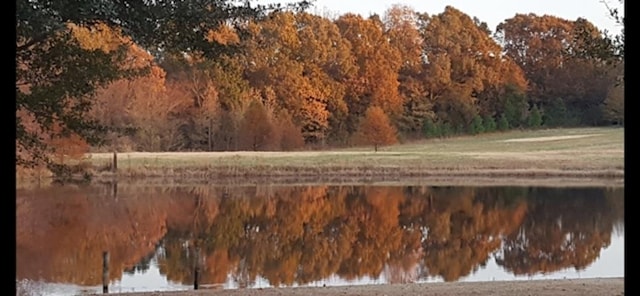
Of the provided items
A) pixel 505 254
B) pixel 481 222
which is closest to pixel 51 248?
pixel 505 254

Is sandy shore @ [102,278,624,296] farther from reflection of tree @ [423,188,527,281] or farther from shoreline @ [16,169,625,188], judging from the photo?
shoreline @ [16,169,625,188]

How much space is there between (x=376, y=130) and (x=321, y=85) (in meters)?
2.79

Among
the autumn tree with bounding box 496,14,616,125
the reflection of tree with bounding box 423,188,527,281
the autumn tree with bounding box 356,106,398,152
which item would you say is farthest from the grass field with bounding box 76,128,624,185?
the reflection of tree with bounding box 423,188,527,281

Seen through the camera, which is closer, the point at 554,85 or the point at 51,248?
the point at 51,248

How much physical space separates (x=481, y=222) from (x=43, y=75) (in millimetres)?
14601

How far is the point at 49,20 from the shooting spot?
186 inches

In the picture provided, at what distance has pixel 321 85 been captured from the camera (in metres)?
28.8

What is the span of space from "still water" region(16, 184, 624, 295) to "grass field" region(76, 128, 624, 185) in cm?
79

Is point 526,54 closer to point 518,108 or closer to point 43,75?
point 518,108

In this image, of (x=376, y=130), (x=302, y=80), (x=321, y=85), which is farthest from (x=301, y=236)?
(x=376, y=130)

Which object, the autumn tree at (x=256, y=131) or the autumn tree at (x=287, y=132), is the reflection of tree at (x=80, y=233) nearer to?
the autumn tree at (x=256, y=131)

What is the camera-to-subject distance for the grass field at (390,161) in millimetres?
21844

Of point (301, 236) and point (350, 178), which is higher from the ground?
point (350, 178)

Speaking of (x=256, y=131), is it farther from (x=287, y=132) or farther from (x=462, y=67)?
(x=462, y=67)
